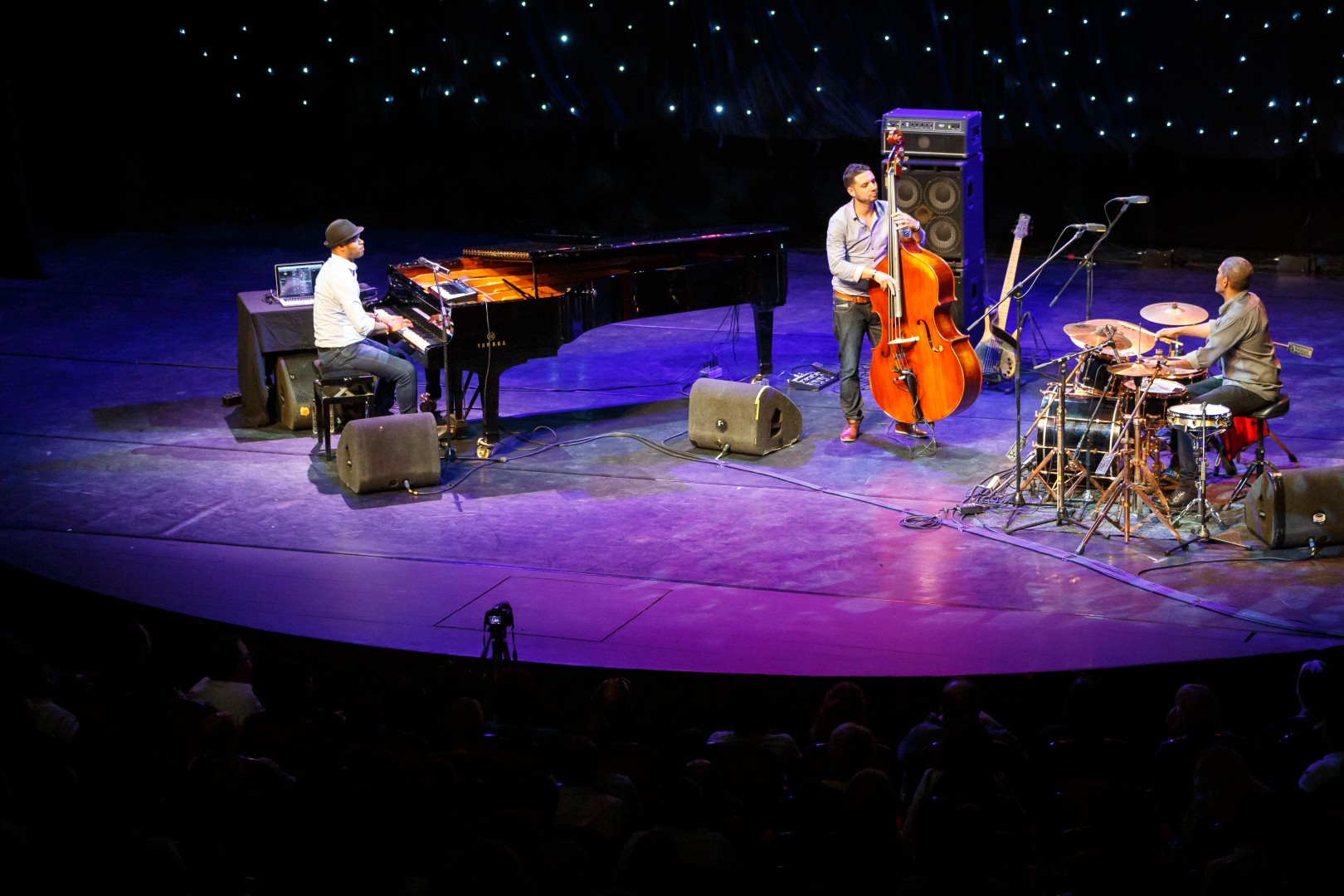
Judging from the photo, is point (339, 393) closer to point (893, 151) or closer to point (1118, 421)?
point (893, 151)

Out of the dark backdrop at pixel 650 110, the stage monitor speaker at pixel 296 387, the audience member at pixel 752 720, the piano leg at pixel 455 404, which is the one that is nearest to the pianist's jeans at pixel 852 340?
the piano leg at pixel 455 404

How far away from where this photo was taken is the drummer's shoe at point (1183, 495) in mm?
7992

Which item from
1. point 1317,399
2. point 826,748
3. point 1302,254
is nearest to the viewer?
point 826,748

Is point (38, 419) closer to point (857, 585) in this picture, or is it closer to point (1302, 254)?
point (857, 585)

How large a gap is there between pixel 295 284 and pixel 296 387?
760 mm

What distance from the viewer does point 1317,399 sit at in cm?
1010

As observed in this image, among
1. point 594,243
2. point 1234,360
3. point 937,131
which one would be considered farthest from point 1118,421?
point 594,243

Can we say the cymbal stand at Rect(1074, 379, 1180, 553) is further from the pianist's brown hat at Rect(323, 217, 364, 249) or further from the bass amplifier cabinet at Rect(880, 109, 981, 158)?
the pianist's brown hat at Rect(323, 217, 364, 249)

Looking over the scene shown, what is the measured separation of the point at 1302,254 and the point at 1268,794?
39.1 feet

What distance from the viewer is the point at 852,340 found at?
977cm

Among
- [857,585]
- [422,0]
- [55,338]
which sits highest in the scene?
[422,0]

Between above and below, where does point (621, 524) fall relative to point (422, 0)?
below

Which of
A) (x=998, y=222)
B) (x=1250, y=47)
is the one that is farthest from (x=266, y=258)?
(x=1250, y=47)

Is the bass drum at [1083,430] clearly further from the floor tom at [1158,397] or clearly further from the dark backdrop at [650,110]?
the dark backdrop at [650,110]
